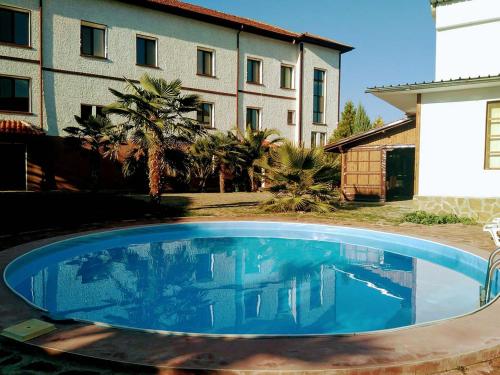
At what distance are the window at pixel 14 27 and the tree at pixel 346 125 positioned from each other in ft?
64.2

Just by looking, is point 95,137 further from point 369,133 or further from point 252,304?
point 252,304

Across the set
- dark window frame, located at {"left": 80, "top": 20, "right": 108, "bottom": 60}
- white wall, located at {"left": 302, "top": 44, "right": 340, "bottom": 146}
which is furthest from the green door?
dark window frame, located at {"left": 80, "top": 20, "right": 108, "bottom": 60}

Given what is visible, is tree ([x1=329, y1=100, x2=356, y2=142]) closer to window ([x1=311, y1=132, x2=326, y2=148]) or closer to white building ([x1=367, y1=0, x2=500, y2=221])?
window ([x1=311, y1=132, x2=326, y2=148])

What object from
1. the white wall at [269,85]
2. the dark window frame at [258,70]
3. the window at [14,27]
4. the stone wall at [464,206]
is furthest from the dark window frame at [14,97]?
the stone wall at [464,206]

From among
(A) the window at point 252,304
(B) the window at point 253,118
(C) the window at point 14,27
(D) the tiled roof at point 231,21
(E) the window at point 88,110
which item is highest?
(D) the tiled roof at point 231,21

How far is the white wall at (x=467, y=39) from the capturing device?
1209 cm

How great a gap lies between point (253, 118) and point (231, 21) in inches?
246

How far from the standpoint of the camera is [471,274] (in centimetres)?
679

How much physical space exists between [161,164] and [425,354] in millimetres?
10973

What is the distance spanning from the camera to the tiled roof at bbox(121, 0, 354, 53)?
22156 millimetres

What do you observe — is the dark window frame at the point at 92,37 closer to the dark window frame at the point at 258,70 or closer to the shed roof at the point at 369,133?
the dark window frame at the point at 258,70

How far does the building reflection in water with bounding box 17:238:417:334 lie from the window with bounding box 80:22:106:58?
1490cm

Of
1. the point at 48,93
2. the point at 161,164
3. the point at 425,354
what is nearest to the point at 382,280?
the point at 425,354

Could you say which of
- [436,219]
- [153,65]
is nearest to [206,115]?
[153,65]
